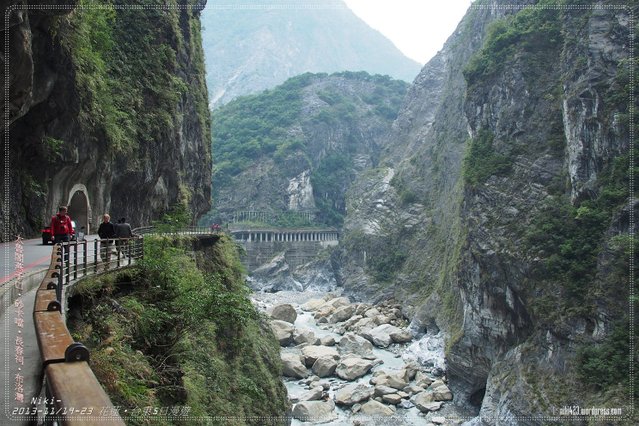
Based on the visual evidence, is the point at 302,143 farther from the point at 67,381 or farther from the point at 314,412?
the point at 67,381

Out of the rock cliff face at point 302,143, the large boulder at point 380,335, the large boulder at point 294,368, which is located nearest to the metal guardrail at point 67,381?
the large boulder at point 294,368

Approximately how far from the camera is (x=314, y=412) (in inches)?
1017

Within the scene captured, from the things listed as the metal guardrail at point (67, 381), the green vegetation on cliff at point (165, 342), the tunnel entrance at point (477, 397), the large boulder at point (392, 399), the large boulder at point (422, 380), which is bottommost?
the tunnel entrance at point (477, 397)

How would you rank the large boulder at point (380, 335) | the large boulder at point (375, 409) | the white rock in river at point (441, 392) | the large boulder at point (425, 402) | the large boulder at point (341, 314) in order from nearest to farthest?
the large boulder at point (375, 409)
the large boulder at point (425, 402)
the white rock in river at point (441, 392)
the large boulder at point (380, 335)
the large boulder at point (341, 314)

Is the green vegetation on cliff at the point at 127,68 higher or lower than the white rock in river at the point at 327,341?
higher

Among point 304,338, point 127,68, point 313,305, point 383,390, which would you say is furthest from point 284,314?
point 127,68

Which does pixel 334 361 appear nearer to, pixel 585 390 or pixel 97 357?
pixel 585 390

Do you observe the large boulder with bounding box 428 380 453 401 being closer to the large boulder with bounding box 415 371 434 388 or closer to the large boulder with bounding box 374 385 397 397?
the large boulder with bounding box 415 371 434 388

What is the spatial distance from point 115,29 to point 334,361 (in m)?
25.7

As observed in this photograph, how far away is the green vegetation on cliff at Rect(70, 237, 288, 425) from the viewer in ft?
23.4

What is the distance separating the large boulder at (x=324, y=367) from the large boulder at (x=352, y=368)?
1.28 ft

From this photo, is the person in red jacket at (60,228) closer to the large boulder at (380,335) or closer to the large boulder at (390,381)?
→ the large boulder at (390,381)

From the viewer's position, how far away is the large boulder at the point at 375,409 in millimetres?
26361

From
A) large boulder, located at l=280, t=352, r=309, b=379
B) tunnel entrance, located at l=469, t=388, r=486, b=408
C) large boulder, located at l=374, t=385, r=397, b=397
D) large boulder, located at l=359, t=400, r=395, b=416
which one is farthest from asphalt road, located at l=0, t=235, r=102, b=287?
tunnel entrance, located at l=469, t=388, r=486, b=408
